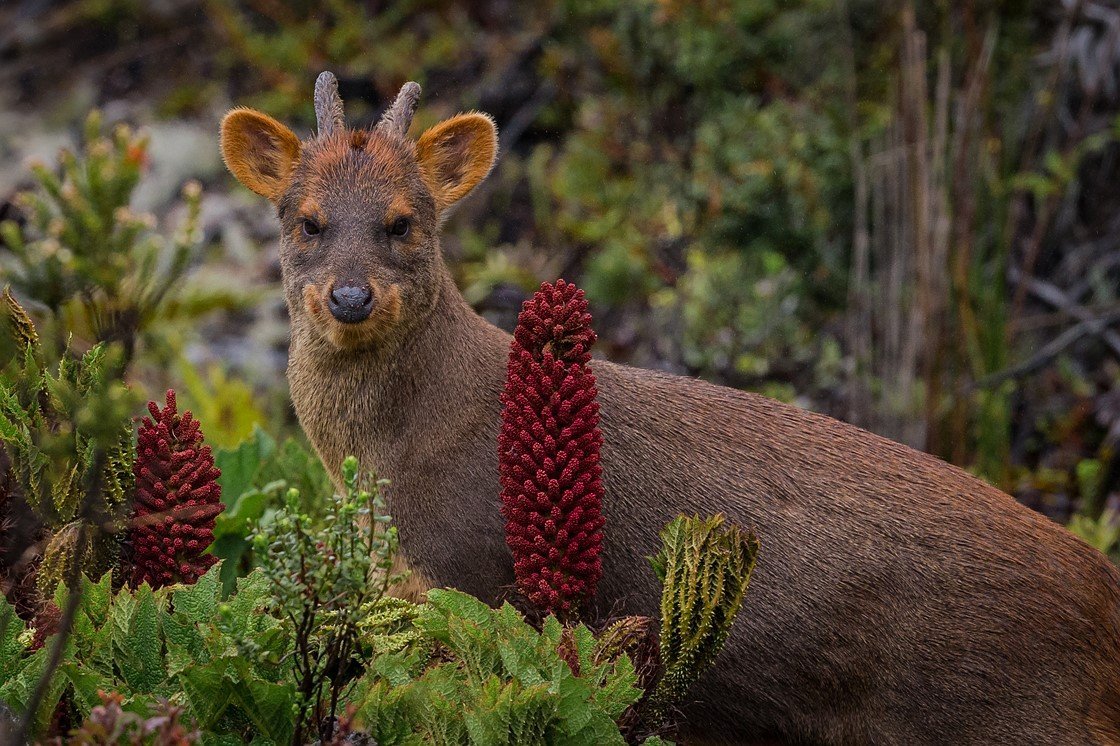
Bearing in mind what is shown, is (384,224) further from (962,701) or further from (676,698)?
(962,701)

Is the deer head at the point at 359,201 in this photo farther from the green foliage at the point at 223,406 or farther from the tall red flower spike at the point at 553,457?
the green foliage at the point at 223,406

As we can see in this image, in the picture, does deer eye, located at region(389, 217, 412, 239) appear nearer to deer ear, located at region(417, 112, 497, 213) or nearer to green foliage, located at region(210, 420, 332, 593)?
deer ear, located at region(417, 112, 497, 213)

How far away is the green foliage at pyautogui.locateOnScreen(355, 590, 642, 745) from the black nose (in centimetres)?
113

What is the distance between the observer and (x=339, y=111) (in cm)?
404

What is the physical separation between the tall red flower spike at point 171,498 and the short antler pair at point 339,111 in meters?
1.24

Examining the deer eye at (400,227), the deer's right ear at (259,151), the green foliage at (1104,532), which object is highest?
the deer's right ear at (259,151)

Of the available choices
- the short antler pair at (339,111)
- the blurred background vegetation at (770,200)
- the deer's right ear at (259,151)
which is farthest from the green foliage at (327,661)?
the blurred background vegetation at (770,200)

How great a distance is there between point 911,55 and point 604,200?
2958mm

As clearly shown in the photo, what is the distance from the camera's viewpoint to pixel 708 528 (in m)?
2.71

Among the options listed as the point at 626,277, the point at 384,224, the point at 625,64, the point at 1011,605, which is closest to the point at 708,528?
the point at 1011,605

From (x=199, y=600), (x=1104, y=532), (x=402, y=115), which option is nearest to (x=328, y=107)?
(x=402, y=115)

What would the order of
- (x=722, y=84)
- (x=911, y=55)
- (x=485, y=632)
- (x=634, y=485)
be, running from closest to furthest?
1. (x=485, y=632)
2. (x=634, y=485)
3. (x=911, y=55)
4. (x=722, y=84)

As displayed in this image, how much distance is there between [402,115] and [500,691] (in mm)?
2113

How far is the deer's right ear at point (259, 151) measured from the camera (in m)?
3.93
